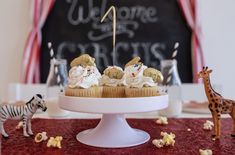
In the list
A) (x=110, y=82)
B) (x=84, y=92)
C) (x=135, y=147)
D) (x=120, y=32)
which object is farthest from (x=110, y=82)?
(x=120, y=32)

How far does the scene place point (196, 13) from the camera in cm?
218

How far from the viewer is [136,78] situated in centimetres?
83

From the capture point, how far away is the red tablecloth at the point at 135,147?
69 centimetres

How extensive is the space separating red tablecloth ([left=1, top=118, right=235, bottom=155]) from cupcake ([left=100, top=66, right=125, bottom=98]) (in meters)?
0.16

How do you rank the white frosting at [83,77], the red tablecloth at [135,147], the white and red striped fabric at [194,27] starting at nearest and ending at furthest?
1. the red tablecloth at [135,147]
2. the white frosting at [83,77]
3. the white and red striped fabric at [194,27]

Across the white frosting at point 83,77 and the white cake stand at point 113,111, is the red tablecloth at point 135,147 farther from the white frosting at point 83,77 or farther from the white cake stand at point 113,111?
the white frosting at point 83,77

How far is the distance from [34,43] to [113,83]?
1.54 meters

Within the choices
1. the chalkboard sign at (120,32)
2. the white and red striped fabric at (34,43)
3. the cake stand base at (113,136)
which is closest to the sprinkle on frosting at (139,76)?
the cake stand base at (113,136)

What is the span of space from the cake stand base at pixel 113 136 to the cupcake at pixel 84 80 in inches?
3.5

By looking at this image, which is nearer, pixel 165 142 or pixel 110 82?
pixel 165 142

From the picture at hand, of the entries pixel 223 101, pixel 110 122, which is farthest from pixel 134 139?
pixel 223 101

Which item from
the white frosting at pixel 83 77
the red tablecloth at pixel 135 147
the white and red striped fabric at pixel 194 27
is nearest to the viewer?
the red tablecloth at pixel 135 147

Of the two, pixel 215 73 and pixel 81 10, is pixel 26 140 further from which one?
pixel 215 73

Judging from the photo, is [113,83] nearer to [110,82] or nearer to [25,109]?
[110,82]
